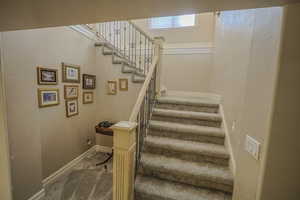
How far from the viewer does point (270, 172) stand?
0.83 meters

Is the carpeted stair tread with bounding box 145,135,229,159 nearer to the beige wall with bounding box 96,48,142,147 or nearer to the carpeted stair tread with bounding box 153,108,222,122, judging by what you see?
the carpeted stair tread with bounding box 153,108,222,122

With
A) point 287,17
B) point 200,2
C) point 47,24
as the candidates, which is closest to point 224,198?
point 287,17

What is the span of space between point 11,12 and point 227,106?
2.38 m

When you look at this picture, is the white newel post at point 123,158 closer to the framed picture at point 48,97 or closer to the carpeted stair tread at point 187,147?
the carpeted stair tread at point 187,147

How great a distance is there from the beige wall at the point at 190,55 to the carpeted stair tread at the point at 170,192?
108 inches

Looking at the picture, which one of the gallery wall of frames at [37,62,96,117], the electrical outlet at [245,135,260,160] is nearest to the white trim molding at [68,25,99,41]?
the gallery wall of frames at [37,62,96,117]

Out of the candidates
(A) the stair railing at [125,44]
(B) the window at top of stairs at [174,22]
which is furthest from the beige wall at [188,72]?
(B) the window at top of stairs at [174,22]

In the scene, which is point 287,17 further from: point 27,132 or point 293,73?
point 27,132

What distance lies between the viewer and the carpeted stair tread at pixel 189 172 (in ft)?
5.24

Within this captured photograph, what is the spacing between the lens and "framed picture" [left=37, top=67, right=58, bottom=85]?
1.99 m

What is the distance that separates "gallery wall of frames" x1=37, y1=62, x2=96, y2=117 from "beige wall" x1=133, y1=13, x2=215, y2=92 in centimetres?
211

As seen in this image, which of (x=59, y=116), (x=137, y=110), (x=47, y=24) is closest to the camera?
(x=47, y=24)

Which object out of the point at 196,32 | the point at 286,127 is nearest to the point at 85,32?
the point at 196,32

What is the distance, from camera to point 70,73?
98.8 inches
